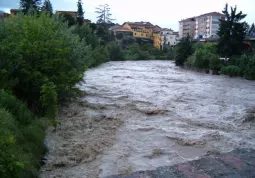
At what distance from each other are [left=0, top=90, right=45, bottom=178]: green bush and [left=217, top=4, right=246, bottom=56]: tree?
85.9 ft

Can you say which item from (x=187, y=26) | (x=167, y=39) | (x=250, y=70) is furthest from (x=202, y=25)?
(x=250, y=70)

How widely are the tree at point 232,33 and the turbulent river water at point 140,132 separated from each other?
53.7 feet

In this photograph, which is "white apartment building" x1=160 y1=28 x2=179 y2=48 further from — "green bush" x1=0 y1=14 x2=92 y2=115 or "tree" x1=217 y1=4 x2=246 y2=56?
"green bush" x1=0 y1=14 x2=92 y2=115

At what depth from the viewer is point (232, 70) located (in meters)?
28.1

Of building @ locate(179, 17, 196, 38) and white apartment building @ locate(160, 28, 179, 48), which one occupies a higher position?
building @ locate(179, 17, 196, 38)

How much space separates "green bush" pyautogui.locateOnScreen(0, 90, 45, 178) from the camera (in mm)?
4188

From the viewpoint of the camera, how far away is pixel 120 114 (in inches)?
476

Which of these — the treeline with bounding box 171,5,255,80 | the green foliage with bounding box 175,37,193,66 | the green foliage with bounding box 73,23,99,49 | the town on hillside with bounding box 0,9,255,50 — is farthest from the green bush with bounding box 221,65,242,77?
the town on hillside with bounding box 0,9,255,50

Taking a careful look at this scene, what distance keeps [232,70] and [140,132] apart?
20.7 meters

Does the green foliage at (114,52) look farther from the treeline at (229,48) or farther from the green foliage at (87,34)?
the treeline at (229,48)

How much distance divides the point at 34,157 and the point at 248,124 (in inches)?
291

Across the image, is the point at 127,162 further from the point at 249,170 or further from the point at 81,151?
the point at 249,170

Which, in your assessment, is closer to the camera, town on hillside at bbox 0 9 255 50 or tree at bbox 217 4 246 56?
tree at bbox 217 4 246 56

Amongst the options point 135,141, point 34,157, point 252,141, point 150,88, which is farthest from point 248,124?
point 150,88
